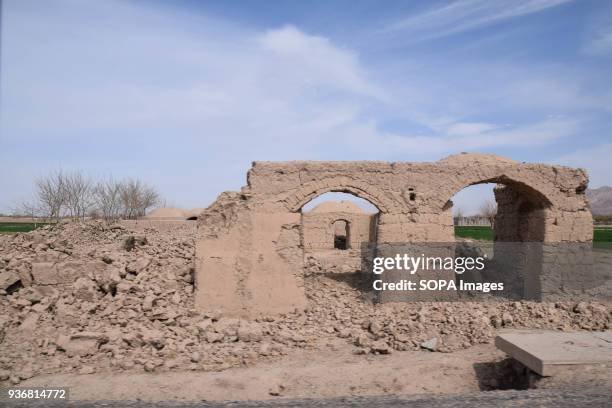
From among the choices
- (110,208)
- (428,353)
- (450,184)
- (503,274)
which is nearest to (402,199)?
(450,184)

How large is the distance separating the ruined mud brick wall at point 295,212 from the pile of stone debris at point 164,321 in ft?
1.53

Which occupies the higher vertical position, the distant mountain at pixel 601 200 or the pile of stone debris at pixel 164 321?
the distant mountain at pixel 601 200

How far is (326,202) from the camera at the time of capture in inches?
1086

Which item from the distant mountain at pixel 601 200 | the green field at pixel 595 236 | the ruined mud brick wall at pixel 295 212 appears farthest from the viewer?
the distant mountain at pixel 601 200

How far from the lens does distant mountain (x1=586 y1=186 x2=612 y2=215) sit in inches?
3285

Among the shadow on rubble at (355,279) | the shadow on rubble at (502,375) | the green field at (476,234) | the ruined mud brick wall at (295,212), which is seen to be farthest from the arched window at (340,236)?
the shadow on rubble at (502,375)

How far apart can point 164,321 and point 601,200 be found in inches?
4101

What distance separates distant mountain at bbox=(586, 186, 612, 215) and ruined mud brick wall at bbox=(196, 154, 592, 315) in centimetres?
8235

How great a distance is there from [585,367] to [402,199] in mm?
4257

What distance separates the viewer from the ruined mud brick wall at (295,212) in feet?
27.8

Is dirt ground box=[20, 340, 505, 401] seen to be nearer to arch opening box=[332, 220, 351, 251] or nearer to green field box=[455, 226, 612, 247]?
arch opening box=[332, 220, 351, 251]

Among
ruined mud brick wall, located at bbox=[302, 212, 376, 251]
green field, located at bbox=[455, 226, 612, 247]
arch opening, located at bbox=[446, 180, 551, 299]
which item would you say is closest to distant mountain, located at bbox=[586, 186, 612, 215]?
green field, located at bbox=[455, 226, 612, 247]

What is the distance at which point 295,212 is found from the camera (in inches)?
340

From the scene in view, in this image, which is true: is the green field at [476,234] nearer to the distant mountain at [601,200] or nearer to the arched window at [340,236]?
the arched window at [340,236]
